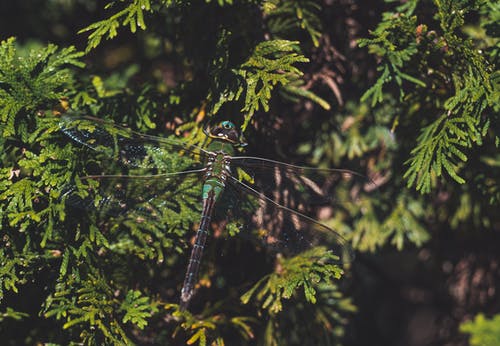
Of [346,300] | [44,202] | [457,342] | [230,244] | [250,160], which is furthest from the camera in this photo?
[457,342]

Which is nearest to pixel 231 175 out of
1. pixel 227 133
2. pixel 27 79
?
pixel 227 133

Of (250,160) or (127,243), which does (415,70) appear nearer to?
(250,160)

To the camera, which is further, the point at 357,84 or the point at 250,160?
the point at 357,84

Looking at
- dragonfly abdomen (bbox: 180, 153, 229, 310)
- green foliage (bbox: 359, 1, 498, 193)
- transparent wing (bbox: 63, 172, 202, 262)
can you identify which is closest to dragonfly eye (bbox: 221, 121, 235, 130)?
dragonfly abdomen (bbox: 180, 153, 229, 310)

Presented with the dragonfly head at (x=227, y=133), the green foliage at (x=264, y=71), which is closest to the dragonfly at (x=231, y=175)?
the dragonfly head at (x=227, y=133)

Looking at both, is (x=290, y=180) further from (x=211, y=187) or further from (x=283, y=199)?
(x=211, y=187)

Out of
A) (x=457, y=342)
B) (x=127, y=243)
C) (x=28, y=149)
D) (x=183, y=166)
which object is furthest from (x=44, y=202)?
(x=457, y=342)
